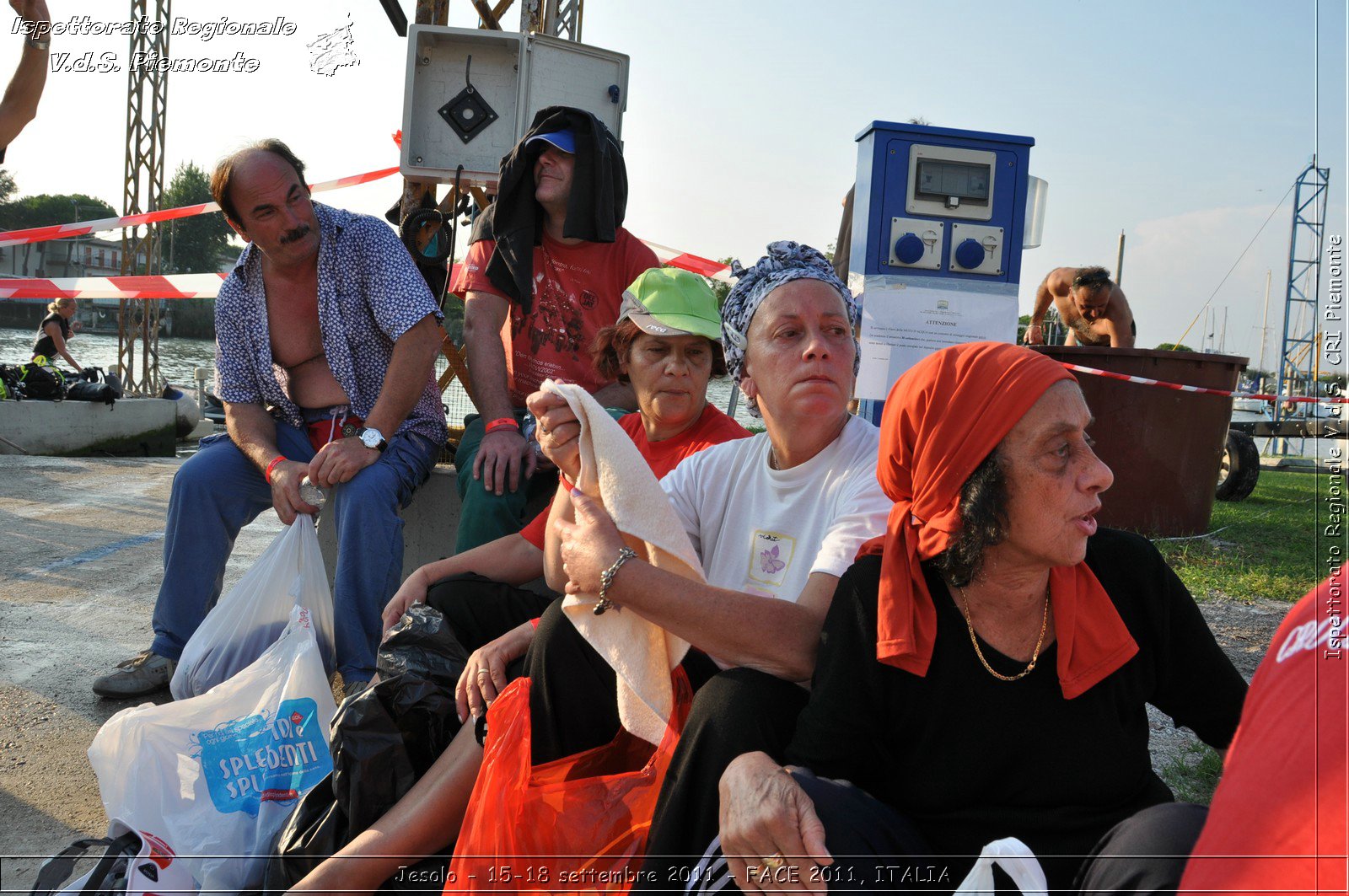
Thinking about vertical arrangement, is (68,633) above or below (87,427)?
below

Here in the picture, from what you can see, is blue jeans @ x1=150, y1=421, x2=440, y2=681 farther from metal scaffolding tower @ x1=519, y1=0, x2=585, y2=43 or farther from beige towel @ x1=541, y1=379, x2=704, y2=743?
metal scaffolding tower @ x1=519, y1=0, x2=585, y2=43

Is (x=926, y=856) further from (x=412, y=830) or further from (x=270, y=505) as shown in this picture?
(x=270, y=505)

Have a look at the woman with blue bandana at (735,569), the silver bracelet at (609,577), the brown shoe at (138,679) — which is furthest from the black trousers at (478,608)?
the brown shoe at (138,679)

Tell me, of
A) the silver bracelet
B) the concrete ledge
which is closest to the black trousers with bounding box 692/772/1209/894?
the silver bracelet

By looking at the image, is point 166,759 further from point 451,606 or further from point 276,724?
point 451,606

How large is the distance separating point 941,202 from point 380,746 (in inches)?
115

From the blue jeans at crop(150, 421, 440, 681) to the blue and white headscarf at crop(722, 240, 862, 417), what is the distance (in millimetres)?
1421

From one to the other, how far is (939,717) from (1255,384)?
1415 cm

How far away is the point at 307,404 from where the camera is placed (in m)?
3.49

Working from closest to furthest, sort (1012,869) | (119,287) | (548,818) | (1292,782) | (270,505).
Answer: (1292,782), (1012,869), (548,818), (270,505), (119,287)

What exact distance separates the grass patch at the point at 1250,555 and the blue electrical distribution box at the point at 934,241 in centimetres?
152

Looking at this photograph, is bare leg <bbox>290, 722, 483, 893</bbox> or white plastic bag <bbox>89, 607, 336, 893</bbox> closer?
bare leg <bbox>290, 722, 483, 893</bbox>

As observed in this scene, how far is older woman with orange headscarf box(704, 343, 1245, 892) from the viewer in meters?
1.49

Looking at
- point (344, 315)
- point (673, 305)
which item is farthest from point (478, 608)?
point (344, 315)
